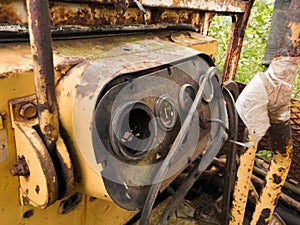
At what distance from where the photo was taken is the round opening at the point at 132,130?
1.98 feet

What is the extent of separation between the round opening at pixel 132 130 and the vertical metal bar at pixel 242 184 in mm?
400

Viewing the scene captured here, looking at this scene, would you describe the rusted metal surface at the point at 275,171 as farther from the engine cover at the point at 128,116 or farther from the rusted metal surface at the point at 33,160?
the rusted metal surface at the point at 33,160

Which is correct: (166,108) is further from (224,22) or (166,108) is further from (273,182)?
(224,22)

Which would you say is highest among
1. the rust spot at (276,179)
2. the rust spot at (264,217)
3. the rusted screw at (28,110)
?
the rusted screw at (28,110)

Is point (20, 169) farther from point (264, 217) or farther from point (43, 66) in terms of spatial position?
point (264, 217)

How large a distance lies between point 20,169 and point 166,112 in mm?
365

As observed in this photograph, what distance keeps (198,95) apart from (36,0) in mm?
466

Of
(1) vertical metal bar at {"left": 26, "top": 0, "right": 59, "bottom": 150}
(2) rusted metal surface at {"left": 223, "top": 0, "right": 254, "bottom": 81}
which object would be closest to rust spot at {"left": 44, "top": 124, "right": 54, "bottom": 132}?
(1) vertical metal bar at {"left": 26, "top": 0, "right": 59, "bottom": 150}

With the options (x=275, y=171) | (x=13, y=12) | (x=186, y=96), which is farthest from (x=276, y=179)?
(x=13, y=12)

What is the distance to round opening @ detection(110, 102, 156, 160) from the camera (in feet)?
1.98

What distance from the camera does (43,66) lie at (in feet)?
1.76

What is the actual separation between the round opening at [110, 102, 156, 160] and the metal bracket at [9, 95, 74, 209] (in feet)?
0.40

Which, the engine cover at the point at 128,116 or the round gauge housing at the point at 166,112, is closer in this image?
the engine cover at the point at 128,116

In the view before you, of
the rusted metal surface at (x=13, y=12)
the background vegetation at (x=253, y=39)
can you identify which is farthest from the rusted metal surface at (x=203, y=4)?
the background vegetation at (x=253, y=39)
